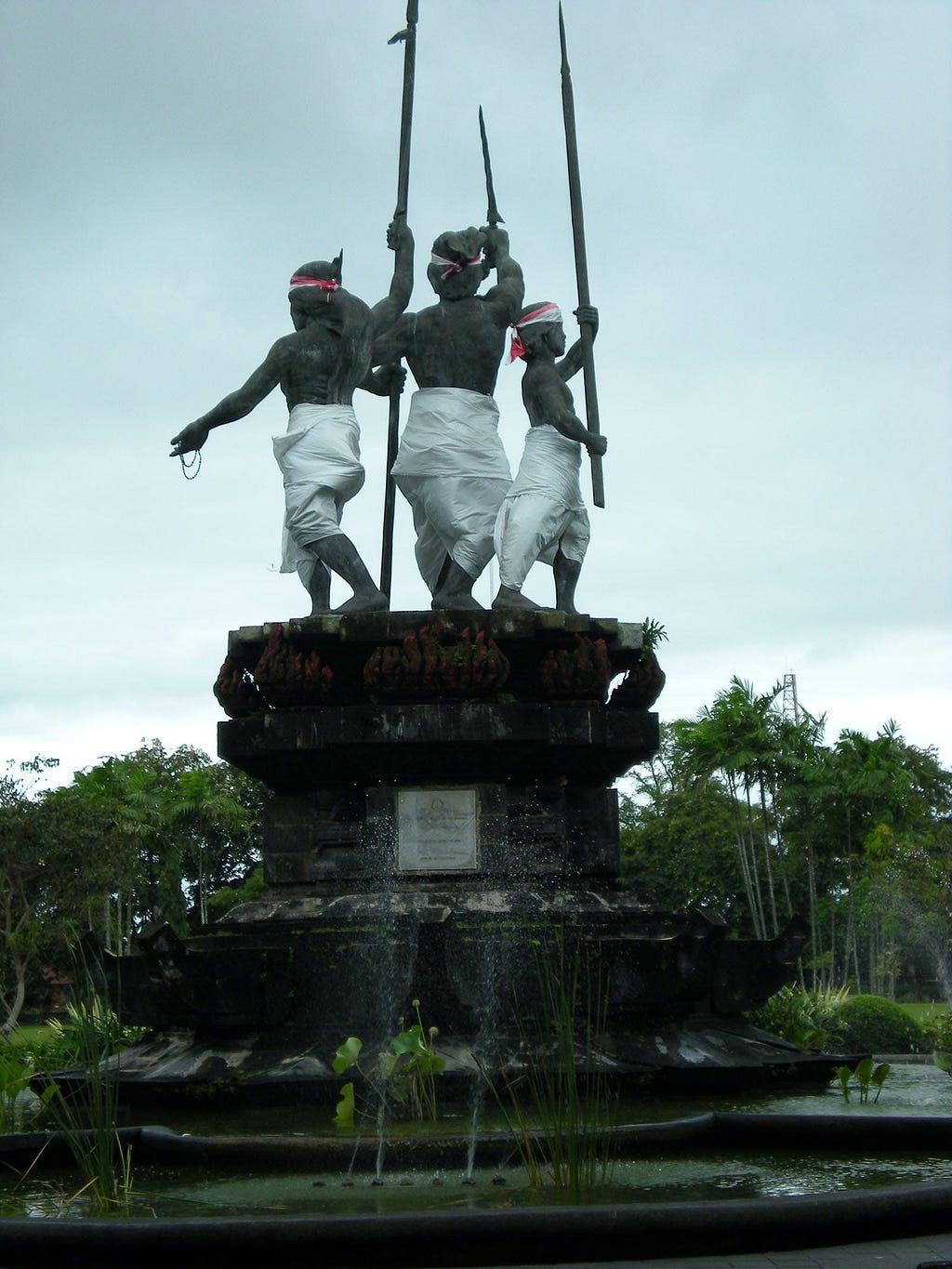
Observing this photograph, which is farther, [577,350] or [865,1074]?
[577,350]

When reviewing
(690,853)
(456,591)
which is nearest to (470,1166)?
(456,591)

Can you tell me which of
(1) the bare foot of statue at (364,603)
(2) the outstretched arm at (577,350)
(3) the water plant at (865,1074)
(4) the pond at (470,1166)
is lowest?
(4) the pond at (470,1166)

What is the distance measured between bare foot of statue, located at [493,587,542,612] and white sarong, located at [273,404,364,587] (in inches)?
46.9

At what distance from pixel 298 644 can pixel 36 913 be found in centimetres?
2288

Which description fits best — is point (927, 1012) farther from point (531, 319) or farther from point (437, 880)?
point (437, 880)

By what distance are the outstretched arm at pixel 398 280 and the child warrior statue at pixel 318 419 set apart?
0.36 ft

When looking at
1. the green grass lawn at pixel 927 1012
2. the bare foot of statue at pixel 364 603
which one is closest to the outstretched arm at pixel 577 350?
the bare foot of statue at pixel 364 603

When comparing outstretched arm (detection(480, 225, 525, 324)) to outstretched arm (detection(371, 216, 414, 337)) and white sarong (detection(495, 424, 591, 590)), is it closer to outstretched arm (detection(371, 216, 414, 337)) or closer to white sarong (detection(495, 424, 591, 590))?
outstretched arm (detection(371, 216, 414, 337))

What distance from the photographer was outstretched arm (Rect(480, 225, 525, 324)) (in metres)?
10.6

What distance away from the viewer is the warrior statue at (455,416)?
1044 cm

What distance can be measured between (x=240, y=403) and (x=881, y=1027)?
12.3 meters

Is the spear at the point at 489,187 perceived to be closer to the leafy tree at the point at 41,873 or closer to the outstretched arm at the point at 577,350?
the outstretched arm at the point at 577,350

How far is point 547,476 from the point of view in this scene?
33.4 ft

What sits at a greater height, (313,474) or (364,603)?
(313,474)
